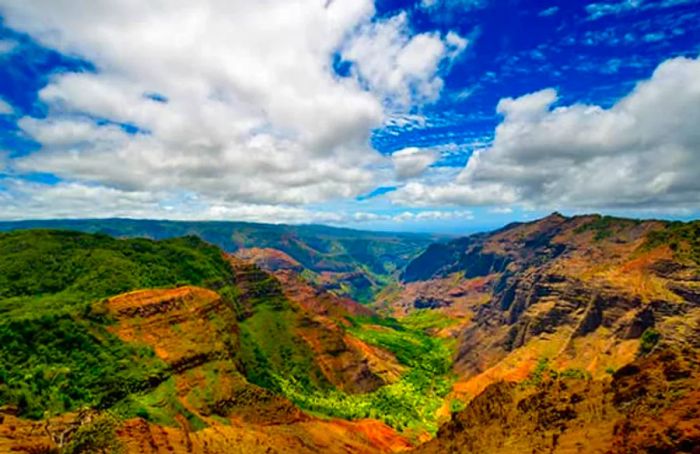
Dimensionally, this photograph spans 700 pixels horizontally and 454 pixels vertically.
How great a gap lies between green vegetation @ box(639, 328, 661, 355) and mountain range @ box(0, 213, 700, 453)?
1.29 ft

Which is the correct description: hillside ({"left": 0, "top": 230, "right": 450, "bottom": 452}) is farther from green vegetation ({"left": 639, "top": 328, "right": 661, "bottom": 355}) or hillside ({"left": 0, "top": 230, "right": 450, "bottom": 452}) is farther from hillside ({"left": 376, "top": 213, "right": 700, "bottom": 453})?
green vegetation ({"left": 639, "top": 328, "right": 661, "bottom": 355})

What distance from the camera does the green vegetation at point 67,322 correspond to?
2650 inches

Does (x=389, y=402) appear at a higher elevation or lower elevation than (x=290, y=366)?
lower

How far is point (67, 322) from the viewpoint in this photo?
79875 mm

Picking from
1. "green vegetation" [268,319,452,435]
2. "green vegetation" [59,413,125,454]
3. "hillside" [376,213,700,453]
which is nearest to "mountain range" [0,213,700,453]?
"green vegetation" [59,413,125,454]

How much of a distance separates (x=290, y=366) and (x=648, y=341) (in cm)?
9605

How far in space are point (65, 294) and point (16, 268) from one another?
2584 centimetres

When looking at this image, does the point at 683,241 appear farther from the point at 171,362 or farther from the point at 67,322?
the point at 67,322

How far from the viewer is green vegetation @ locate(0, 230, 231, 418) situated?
6731cm

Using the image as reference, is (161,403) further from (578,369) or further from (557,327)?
(557,327)

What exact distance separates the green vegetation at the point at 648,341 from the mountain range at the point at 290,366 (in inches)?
15.5

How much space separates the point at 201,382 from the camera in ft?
263

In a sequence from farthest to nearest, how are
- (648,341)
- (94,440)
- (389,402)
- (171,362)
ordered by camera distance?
(389,402) < (648,341) < (171,362) < (94,440)

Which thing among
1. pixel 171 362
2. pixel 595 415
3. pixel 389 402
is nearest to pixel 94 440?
pixel 171 362
